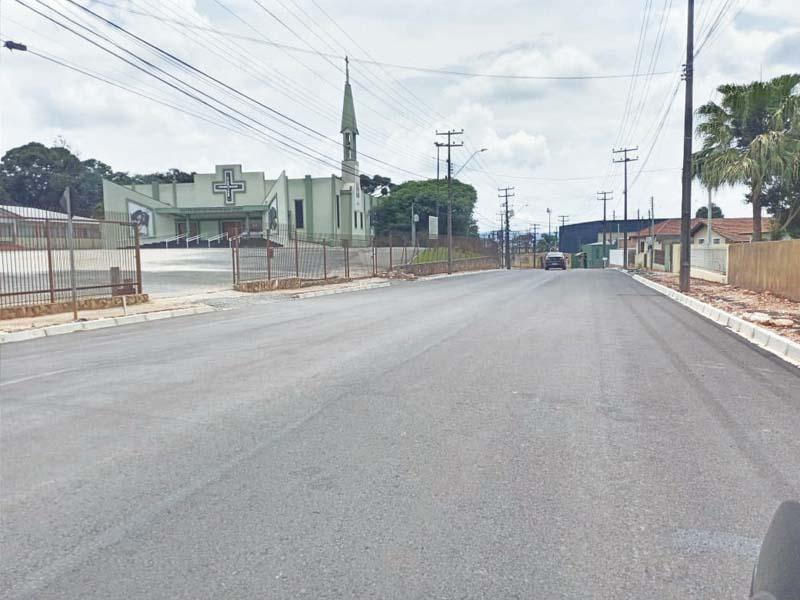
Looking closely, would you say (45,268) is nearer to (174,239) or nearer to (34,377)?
(34,377)

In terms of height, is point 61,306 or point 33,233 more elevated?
point 33,233

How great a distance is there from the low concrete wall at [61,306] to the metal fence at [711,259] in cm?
2284

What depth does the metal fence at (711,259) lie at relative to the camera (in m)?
28.2

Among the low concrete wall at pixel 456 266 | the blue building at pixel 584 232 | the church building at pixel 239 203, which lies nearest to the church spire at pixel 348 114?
the church building at pixel 239 203

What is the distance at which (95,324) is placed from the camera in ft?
44.2

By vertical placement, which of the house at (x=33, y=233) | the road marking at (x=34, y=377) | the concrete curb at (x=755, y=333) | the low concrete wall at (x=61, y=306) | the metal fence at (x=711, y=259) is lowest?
the concrete curb at (x=755, y=333)

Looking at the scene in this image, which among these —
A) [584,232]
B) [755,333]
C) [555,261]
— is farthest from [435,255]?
[584,232]

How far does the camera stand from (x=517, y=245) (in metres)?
93.4

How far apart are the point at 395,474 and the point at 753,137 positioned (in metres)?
26.0

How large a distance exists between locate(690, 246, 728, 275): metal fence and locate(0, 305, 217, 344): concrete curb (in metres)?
21.5

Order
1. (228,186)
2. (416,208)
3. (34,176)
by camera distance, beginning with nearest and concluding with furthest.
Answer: (228,186) → (416,208) → (34,176)

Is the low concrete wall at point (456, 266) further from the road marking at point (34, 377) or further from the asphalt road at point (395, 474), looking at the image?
the asphalt road at point (395, 474)

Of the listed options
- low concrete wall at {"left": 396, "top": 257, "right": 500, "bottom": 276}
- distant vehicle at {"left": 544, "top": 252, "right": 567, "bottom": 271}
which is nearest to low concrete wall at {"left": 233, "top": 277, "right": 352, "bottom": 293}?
low concrete wall at {"left": 396, "top": 257, "right": 500, "bottom": 276}

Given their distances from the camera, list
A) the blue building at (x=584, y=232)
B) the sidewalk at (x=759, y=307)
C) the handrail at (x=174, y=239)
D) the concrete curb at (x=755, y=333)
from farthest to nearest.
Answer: the blue building at (x=584, y=232)
the handrail at (x=174, y=239)
the sidewalk at (x=759, y=307)
the concrete curb at (x=755, y=333)
